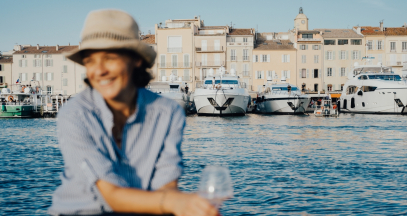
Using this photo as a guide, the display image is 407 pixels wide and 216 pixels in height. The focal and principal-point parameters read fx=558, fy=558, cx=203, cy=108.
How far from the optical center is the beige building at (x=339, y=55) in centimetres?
7381

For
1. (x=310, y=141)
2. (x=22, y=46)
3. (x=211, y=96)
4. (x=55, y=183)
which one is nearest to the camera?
(x=55, y=183)

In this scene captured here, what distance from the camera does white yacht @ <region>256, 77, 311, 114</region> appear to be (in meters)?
46.9

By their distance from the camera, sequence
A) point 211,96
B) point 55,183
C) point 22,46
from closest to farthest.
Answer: point 55,183 → point 211,96 → point 22,46

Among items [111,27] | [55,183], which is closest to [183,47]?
[55,183]

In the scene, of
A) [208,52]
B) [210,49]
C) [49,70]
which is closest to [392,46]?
[210,49]

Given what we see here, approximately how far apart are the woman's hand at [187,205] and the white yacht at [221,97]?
39266 mm

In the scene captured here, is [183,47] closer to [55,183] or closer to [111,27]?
[55,183]

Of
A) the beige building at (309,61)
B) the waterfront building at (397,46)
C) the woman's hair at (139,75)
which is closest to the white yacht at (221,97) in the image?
the beige building at (309,61)

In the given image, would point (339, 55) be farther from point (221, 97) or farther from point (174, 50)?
point (221, 97)

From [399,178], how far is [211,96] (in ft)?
101

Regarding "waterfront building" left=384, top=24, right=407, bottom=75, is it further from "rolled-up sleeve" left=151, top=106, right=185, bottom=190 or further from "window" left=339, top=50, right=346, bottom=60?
"rolled-up sleeve" left=151, top=106, right=185, bottom=190

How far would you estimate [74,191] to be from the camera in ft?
7.48

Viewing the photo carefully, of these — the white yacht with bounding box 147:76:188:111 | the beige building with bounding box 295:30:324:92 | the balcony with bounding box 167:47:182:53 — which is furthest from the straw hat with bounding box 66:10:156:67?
the beige building with bounding box 295:30:324:92

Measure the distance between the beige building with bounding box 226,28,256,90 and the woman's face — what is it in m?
70.5
